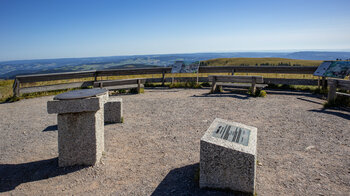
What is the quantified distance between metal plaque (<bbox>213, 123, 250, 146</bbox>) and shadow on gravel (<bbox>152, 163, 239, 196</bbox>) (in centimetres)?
71

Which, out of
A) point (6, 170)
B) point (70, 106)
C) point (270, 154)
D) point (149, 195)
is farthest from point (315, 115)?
point (6, 170)

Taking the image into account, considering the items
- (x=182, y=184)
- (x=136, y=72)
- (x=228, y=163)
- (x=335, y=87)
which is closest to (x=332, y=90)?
(x=335, y=87)

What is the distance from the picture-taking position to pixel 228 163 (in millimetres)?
2988

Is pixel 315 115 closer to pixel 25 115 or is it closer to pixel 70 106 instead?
pixel 70 106

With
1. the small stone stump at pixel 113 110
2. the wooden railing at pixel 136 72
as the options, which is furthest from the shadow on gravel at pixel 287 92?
the small stone stump at pixel 113 110

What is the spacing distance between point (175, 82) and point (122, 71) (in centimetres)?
315

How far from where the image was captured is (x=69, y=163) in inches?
156

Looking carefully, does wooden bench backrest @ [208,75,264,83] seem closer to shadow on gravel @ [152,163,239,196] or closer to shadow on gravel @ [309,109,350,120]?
shadow on gravel @ [309,109,350,120]

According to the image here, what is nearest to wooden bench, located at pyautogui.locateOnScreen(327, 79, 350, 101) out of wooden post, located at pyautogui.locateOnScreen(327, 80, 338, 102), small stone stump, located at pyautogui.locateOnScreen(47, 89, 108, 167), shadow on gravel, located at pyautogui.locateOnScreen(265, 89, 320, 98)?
wooden post, located at pyautogui.locateOnScreen(327, 80, 338, 102)

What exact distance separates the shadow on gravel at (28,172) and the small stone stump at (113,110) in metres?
2.36

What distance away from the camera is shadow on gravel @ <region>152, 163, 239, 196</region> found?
3.14 m

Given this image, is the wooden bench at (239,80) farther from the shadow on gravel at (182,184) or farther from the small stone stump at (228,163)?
the small stone stump at (228,163)

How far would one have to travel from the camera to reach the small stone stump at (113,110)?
6449 millimetres

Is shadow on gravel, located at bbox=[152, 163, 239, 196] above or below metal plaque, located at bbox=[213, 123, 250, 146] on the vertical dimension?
below
